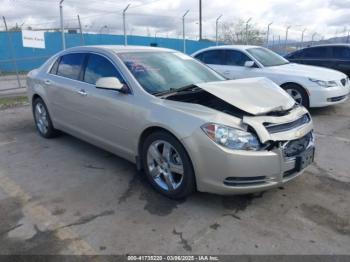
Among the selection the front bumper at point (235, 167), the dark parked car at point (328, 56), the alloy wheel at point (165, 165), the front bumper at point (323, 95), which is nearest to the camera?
the front bumper at point (235, 167)

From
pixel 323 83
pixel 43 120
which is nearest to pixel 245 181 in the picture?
pixel 43 120

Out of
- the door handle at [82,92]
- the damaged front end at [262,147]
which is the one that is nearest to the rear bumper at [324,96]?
the damaged front end at [262,147]

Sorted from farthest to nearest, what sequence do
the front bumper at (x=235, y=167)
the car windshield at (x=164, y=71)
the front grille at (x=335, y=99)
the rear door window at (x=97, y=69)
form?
the front grille at (x=335, y=99)
the rear door window at (x=97, y=69)
the car windshield at (x=164, y=71)
the front bumper at (x=235, y=167)

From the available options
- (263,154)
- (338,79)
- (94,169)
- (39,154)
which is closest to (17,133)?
(39,154)

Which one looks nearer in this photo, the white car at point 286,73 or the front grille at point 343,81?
the white car at point 286,73

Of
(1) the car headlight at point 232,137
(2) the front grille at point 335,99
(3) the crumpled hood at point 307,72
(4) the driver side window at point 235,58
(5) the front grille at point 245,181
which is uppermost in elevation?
(4) the driver side window at point 235,58

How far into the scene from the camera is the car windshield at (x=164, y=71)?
395 cm

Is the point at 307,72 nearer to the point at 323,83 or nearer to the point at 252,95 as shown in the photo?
the point at 323,83

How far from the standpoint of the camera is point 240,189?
3.16 meters

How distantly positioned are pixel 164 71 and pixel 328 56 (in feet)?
28.7

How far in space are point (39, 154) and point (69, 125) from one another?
2.11 ft

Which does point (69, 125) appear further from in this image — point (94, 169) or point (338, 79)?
point (338, 79)

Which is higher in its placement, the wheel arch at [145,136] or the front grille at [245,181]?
the wheel arch at [145,136]

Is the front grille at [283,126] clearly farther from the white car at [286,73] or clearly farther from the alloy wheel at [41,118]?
Result: the alloy wheel at [41,118]
